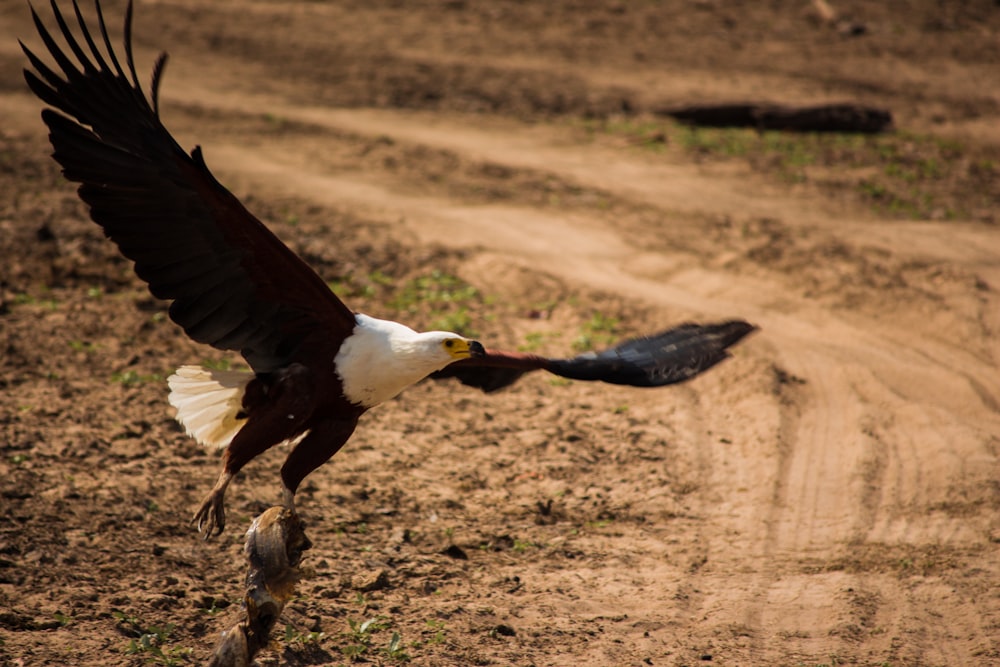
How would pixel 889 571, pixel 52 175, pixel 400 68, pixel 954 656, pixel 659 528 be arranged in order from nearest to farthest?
pixel 954 656
pixel 889 571
pixel 659 528
pixel 52 175
pixel 400 68

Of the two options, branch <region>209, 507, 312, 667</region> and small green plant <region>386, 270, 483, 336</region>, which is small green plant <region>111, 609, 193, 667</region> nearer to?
branch <region>209, 507, 312, 667</region>

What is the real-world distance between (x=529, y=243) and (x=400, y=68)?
5.43 m

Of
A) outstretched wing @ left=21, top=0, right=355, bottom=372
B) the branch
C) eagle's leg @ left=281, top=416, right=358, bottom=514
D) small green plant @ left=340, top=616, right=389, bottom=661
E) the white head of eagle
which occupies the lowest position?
small green plant @ left=340, top=616, right=389, bottom=661

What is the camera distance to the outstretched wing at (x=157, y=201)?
12.5 feet

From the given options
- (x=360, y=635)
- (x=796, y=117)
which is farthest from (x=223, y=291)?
(x=796, y=117)

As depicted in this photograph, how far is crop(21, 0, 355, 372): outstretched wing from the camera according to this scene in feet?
12.5

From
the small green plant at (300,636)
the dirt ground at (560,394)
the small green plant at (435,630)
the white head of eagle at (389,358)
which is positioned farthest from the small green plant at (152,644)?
the white head of eagle at (389,358)

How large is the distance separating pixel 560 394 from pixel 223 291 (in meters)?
2.83

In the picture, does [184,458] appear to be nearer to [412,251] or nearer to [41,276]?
[41,276]

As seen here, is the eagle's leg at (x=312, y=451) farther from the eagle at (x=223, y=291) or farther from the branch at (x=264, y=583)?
the branch at (x=264, y=583)

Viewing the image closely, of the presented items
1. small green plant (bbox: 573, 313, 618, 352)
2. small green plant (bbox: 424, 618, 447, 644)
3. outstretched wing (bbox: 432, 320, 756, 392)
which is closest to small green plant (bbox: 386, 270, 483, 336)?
small green plant (bbox: 573, 313, 618, 352)

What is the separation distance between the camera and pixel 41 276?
7.18 meters

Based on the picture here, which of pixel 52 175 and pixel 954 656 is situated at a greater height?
pixel 52 175

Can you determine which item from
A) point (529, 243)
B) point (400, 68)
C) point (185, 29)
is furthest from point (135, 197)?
point (185, 29)
